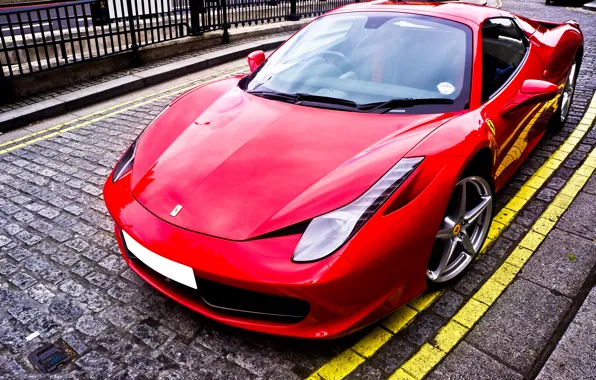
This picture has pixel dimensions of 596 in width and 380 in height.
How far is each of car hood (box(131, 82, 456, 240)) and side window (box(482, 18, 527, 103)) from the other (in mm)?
624

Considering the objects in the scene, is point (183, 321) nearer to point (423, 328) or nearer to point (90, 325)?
point (90, 325)

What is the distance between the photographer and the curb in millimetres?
5918

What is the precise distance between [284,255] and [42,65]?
20.8ft

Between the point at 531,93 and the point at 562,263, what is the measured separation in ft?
3.73

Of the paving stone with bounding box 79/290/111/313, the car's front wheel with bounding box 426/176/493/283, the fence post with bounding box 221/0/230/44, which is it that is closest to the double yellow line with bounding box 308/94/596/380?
the car's front wheel with bounding box 426/176/493/283

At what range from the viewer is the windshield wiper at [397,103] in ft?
9.64

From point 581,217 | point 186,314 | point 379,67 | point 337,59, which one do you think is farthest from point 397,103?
point 581,217

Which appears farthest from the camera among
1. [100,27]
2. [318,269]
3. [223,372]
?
[100,27]

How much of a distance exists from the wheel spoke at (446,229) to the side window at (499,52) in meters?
0.87

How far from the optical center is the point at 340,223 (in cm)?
220

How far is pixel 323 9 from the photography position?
14484mm

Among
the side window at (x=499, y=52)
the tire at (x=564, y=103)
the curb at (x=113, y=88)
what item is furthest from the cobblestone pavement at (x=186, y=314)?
the curb at (x=113, y=88)

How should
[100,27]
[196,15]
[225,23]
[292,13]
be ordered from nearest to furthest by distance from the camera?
[100,27] < [196,15] < [225,23] < [292,13]

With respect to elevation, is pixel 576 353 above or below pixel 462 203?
below
